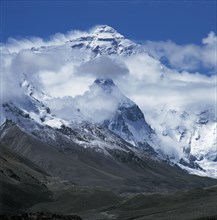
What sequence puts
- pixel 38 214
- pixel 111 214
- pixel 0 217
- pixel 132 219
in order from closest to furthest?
pixel 0 217 → pixel 38 214 → pixel 132 219 → pixel 111 214

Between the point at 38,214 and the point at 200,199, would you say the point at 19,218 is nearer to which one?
the point at 38,214

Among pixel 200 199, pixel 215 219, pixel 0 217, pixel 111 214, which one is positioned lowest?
pixel 0 217

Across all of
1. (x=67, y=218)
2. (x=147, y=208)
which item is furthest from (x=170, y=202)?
(x=67, y=218)

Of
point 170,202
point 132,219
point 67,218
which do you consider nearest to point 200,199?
point 170,202

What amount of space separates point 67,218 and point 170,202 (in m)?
68.7

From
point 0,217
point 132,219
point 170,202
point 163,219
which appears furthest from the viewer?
point 170,202

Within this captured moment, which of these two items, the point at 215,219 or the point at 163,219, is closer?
the point at 215,219

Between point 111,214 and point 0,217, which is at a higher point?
point 111,214

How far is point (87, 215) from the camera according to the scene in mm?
186500

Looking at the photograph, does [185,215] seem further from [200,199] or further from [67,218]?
[200,199]

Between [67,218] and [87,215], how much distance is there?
2059 inches

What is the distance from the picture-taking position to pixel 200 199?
191 meters

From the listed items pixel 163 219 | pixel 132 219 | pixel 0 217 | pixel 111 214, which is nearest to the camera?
pixel 0 217

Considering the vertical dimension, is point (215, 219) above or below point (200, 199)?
below
